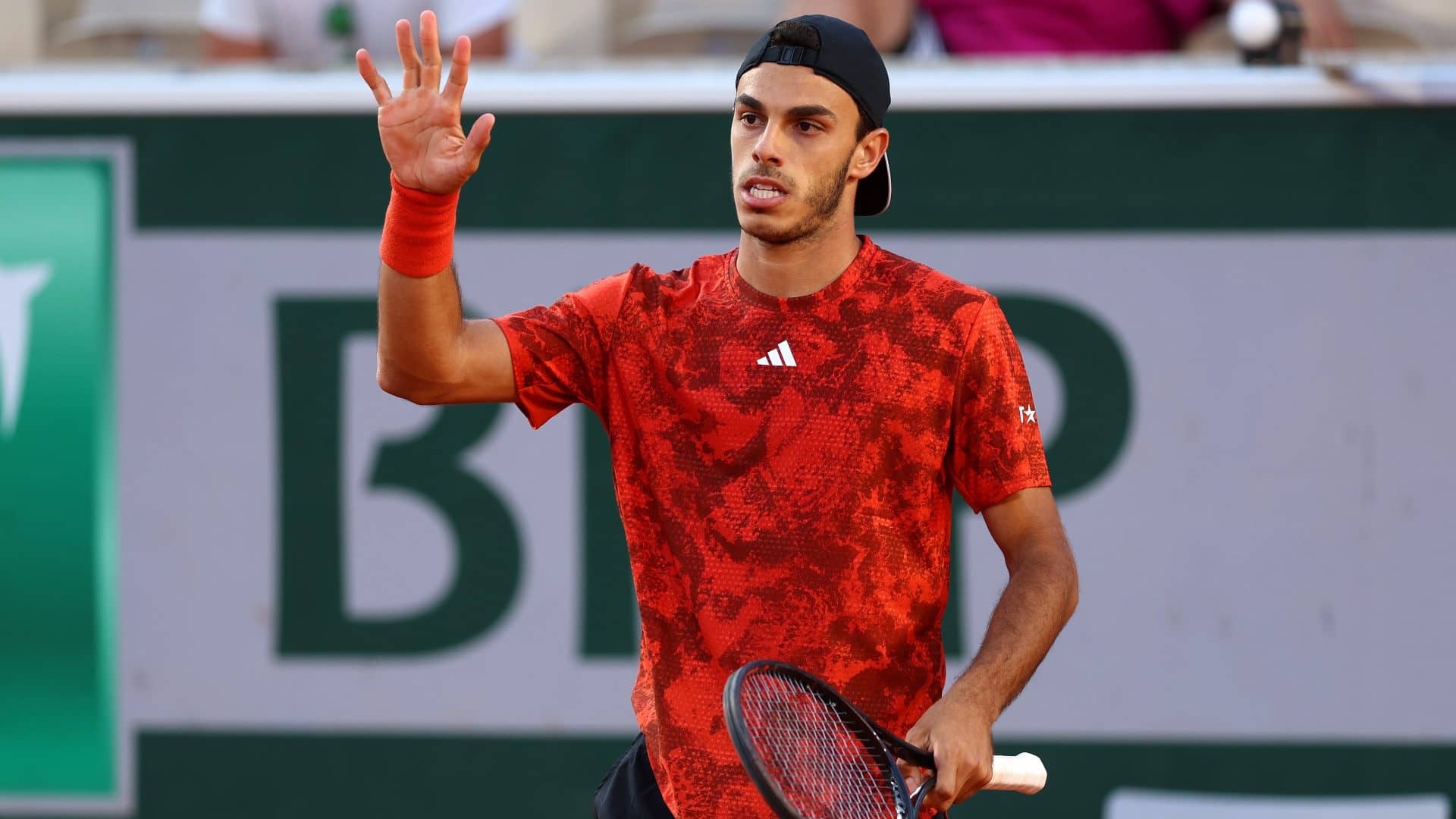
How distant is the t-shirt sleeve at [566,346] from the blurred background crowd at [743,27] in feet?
6.01

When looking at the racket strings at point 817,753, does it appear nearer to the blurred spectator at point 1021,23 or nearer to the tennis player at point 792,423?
the tennis player at point 792,423

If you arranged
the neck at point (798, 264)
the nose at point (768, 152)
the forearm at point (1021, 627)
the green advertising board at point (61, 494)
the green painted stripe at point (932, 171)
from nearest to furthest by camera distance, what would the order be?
1. the forearm at point (1021, 627)
2. the nose at point (768, 152)
3. the neck at point (798, 264)
4. the green painted stripe at point (932, 171)
5. the green advertising board at point (61, 494)

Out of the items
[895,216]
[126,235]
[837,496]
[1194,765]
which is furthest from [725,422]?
[126,235]

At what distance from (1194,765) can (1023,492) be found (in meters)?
1.85

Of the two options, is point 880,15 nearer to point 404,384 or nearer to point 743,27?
point 743,27

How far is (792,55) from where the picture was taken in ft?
7.95

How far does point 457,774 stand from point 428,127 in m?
2.25

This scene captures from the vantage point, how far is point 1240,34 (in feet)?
13.0

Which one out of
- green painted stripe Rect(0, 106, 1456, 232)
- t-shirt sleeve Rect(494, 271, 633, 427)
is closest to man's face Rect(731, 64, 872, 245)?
t-shirt sleeve Rect(494, 271, 633, 427)

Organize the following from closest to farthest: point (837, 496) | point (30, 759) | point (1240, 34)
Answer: point (837, 496), point (1240, 34), point (30, 759)

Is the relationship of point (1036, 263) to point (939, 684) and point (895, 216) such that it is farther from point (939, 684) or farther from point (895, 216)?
point (939, 684)

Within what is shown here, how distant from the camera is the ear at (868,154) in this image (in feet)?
8.21

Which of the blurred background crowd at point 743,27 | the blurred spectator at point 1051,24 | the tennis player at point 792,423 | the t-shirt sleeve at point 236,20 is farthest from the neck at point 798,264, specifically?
the t-shirt sleeve at point 236,20

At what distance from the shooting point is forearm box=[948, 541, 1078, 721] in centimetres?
227
